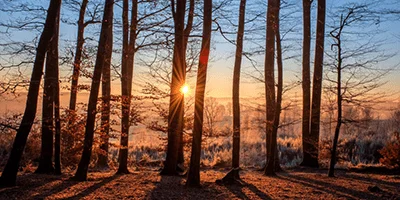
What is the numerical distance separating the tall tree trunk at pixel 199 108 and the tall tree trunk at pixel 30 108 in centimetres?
350

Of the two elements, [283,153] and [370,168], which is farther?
[283,153]

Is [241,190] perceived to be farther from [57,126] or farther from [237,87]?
[57,126]

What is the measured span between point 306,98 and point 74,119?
30.9ft

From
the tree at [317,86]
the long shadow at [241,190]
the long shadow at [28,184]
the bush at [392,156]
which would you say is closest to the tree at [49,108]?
the long shadow at [28,184]

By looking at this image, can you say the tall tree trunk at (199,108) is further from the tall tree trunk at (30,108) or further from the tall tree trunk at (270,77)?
the tall tree trunk at (270,77)

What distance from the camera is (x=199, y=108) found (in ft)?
27.6

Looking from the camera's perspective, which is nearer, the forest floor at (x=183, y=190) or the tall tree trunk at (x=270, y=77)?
the forest floor at (x=183, y=190)

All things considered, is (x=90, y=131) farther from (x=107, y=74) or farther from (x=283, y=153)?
(x=283, y=153)

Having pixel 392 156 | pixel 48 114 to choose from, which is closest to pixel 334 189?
pixel 392 156

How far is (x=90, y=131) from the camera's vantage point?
948 cm

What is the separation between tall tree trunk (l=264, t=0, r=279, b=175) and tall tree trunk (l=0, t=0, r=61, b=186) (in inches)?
265

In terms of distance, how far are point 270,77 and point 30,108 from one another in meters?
7.64

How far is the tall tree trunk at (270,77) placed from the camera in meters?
12.1

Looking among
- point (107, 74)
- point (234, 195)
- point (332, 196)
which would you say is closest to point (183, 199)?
point (234, 195)
